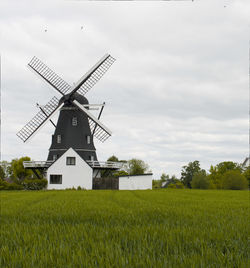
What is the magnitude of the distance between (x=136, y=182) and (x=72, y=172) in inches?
377

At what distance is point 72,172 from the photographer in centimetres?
4303

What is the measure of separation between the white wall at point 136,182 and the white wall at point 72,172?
4925 millimetres

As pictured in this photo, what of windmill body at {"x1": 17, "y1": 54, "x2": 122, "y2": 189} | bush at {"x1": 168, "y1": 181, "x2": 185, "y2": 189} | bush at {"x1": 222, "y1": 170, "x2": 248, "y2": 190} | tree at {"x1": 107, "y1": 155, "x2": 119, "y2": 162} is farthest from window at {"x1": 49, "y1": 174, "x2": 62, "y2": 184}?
tree at {"x1": 107, "y1": 155, "x2": 119, "y2": 162}

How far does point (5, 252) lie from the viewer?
3.20 m

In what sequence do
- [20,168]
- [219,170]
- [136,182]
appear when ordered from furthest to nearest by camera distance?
[219,170] → [20,168] → [136,182]

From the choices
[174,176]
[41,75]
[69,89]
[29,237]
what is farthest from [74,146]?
[174,176]

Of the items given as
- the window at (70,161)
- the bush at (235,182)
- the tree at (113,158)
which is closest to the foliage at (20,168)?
the window at (70,161)

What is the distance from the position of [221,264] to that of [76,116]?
137 ft

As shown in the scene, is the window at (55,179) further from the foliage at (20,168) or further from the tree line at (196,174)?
the foliage at (20,168)

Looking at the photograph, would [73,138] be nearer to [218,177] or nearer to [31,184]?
[31,184]

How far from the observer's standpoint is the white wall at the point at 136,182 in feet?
147

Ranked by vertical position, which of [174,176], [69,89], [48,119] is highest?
[69,89]

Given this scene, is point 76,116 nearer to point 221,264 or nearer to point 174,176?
point 221,264

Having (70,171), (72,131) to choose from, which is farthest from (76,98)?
(70,171)
